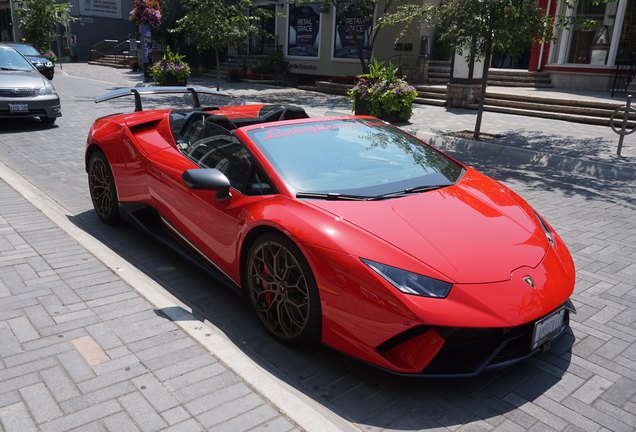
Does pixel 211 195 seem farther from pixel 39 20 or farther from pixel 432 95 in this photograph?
pixel 39 20

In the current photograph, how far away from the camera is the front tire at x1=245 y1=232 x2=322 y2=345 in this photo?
2.98m

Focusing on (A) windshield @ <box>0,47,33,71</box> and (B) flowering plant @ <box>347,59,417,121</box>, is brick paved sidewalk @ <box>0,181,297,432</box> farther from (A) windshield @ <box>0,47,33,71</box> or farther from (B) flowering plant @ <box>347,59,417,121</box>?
(B) flowering plant @ <box>347,59,417,121</box>

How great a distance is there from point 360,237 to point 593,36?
60.4 feet

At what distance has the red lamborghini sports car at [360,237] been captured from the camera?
2.67 metres

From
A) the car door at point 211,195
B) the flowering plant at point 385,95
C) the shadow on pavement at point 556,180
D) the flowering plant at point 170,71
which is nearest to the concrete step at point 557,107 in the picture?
the flowering plant at point 385,95

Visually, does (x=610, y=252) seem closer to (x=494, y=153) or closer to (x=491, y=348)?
(x=491, y=348)

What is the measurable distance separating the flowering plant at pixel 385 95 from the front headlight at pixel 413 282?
10.5 meters

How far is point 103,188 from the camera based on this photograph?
17.1ft

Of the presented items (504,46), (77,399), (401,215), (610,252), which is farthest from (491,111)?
(77,399)

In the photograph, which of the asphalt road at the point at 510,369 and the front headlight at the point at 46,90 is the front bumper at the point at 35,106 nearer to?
the front headlight at the point at 46,90

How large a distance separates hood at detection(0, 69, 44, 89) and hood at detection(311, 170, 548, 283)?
31.6ft

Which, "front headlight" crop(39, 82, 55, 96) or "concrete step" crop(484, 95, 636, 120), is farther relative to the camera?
"concrete step" crop(484, 95, 636, 120)

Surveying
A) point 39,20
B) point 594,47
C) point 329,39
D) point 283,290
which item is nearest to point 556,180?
point 283,290

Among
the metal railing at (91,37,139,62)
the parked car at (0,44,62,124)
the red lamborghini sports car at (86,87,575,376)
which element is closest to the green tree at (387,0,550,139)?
the red lamborghini sports car at (86,87,575,376)
